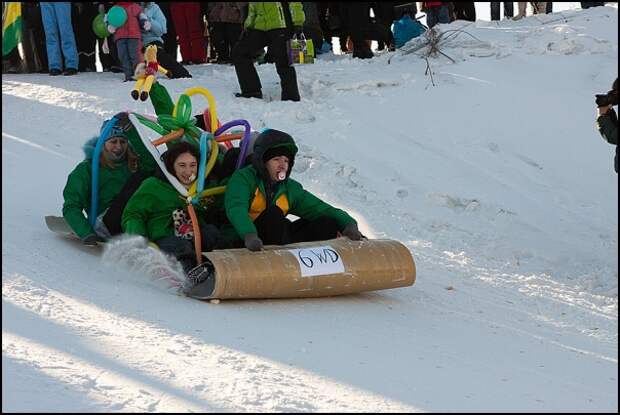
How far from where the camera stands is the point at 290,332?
194 inches

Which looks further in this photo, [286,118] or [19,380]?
[286,118]

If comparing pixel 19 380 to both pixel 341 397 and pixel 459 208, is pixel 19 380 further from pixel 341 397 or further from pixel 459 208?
pixel 459 208

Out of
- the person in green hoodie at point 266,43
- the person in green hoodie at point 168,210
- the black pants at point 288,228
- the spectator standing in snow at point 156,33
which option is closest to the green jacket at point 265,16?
the person in green hoodie at point 266,43

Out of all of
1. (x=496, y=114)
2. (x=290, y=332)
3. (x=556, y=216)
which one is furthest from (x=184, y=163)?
(x=496, y=114)

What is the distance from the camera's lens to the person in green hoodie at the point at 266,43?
10273 mm

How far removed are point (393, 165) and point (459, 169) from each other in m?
0.58

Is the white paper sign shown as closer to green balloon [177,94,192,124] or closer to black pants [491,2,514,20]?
green balloon [177,94,192,124]

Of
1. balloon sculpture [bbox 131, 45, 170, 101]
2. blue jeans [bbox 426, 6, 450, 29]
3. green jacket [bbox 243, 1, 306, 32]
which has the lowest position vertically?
blue jeans [bbox 426, 6, 450, 29]

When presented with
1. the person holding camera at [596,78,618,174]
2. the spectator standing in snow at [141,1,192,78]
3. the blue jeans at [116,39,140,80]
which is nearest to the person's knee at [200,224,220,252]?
the person holding camera at [596,78,618,174]

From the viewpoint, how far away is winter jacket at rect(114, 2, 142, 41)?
11211mm

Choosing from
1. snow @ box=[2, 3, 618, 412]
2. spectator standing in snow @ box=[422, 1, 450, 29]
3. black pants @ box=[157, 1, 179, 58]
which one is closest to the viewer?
snow @ box=[2, 3, 618, 412]

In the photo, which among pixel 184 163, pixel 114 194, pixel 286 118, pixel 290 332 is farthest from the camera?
pixel 286 118

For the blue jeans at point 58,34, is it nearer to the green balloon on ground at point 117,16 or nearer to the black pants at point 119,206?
the green balloon on ground at point 117,16

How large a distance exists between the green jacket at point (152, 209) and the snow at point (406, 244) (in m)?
0.27
